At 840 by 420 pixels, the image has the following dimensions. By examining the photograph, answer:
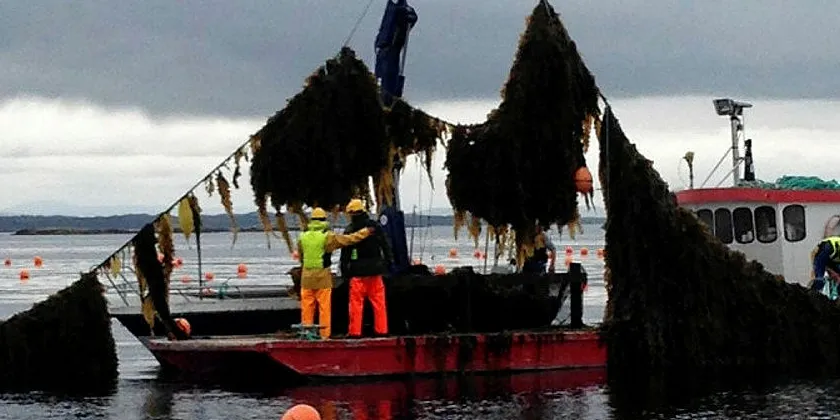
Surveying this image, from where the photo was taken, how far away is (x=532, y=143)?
28000 millimetres

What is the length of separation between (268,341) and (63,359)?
3.14m

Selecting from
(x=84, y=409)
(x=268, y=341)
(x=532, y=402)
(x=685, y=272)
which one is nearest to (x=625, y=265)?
(x=685, y=272)

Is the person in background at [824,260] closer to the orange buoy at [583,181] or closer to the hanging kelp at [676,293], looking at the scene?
the hanging kelp at [676,293]

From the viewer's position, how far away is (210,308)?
108 feet

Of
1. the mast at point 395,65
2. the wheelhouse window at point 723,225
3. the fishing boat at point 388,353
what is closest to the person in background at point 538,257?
the fishing boat at point 388,353

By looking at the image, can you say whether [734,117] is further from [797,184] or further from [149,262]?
[149,262]

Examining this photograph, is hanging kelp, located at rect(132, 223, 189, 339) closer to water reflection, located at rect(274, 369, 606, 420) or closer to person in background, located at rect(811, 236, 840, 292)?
water reflection, located at rect(274, 369, 606, 420)

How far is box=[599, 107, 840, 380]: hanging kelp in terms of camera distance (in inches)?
1086

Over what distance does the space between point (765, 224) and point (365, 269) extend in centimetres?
848

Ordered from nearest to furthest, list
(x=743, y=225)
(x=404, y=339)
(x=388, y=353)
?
(x=388, y=353), (x=404, y=339), (x=743, y=225)

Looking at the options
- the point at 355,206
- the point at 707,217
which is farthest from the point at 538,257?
the point at 355,206

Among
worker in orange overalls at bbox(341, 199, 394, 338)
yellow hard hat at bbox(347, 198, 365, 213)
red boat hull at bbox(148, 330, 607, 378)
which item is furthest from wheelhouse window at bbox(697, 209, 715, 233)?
yellow hard hat at bbox(347, 198, 365, 213)

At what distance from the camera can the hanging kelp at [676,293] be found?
27578 mm

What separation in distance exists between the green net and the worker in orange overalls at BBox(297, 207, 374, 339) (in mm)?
9085
